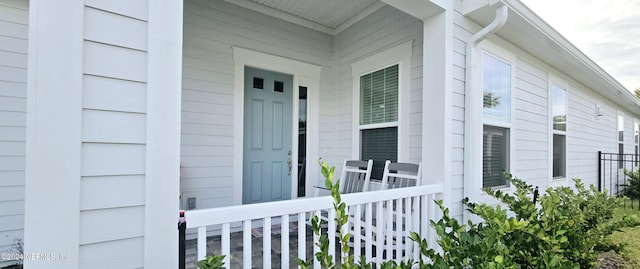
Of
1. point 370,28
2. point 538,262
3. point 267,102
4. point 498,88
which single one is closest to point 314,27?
point 370,28

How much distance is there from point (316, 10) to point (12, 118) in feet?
10.5

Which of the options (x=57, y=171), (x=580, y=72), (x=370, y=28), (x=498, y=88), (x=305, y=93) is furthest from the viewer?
(x=580, y=72)

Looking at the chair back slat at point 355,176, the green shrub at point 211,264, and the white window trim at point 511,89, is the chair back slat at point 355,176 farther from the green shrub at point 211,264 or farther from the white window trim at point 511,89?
the green shrub at point 211,264

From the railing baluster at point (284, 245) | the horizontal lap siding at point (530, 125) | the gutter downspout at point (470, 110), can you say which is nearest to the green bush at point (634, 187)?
the horizontal lap siding at point (530, 125)

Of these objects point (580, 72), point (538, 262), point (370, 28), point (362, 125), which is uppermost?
point (370, 28)

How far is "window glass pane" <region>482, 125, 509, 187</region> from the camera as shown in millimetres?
2908

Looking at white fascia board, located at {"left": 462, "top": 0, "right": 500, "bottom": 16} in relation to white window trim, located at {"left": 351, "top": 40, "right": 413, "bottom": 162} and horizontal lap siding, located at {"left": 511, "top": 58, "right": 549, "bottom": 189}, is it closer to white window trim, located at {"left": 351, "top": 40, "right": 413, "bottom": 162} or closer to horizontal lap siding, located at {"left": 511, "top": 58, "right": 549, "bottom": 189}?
white window trim, located at {"left": 351, "top": 40, "right": 413, "bottom": 162}

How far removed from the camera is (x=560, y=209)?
216cm

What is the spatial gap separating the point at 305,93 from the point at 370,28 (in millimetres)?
1239

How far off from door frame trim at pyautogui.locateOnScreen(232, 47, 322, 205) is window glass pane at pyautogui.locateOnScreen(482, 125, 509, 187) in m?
2.09

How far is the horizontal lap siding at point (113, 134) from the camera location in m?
1.02

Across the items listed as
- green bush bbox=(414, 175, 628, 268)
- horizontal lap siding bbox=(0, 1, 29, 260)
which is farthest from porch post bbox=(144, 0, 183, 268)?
horizontal lap siding bbox=(0, 1, 29, 260)

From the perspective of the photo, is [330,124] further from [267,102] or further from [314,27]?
[314,27]

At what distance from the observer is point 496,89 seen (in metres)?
3.10
